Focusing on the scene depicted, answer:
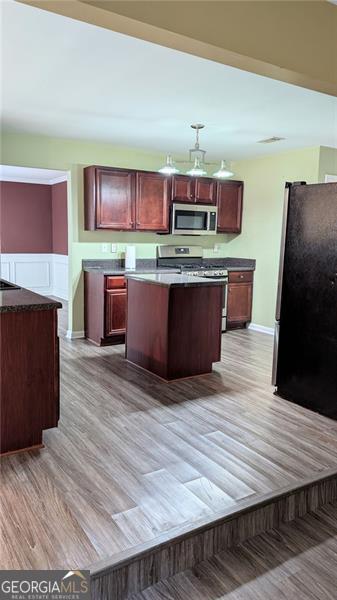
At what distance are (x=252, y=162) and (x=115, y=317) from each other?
2.99m

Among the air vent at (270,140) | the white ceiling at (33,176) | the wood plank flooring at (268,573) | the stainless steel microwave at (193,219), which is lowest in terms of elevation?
the wood plank flooring at (268,573)

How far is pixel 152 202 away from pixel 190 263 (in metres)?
1.17

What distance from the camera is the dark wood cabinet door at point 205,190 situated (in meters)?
5.88

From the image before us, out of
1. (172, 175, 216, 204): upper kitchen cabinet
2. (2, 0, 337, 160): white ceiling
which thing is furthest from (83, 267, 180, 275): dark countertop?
(2, 0, 337, 160): white ceiling

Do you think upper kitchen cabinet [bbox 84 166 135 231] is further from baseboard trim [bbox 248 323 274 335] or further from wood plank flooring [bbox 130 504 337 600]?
wood plank flooring [bbox 130 504 337 600]

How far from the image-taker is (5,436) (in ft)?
8.23

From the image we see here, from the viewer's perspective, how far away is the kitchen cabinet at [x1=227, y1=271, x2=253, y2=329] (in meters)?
5.95

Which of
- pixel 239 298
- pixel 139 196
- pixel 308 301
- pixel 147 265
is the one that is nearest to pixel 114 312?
pixel 147 265

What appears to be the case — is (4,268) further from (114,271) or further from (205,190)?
(205,190)

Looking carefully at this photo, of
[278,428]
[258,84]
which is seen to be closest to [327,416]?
[278,428]

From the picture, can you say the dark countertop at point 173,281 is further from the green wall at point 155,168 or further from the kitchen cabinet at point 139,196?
the green wall at point 155,168

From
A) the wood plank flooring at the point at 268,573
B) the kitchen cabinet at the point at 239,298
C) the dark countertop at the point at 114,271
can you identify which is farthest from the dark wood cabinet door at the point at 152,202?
the wood plank flooring at the point at 268,573

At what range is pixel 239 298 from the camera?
603cm

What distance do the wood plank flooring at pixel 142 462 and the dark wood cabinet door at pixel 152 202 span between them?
7.46ft
